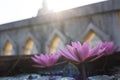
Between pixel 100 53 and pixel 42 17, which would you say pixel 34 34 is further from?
pixel 100 53

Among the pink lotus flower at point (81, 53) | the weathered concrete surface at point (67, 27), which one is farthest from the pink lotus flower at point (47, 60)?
the weathered concrete surface at point (67, 27)

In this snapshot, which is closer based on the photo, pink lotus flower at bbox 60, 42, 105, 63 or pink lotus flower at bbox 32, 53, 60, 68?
pink lotus flower at bbox 60, 42, 105, 63

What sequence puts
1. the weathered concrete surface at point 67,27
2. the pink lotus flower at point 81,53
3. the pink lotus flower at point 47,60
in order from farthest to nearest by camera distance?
the weathered concrete surface at point 67,27
the pink lotus flower at point 47,60
the pink lotus flower at point 81,53

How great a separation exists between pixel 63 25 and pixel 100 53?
A: 27.2ft

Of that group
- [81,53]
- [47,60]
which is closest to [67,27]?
[47,60]

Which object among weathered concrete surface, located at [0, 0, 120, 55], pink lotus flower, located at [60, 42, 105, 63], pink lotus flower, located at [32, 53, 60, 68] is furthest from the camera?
weathered concrete surface, located at [0, 0, 120, 55]

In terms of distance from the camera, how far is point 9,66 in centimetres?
252

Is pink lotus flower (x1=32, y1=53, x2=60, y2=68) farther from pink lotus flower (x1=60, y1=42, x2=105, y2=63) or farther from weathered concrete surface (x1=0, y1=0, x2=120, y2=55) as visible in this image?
weathered concrete surface (x1=0, y1=0, x2=120, y2=55)

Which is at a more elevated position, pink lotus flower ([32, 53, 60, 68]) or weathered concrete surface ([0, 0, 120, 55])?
weathered concrete surface ([0, 0, 120, 55])

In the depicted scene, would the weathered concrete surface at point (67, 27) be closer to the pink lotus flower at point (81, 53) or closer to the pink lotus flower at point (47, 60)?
the pink lotus flower at point (47, 60)

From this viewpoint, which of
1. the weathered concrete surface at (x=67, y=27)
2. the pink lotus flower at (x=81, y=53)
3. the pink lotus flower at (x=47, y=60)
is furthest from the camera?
the weathered concrete surface at (x=67, y=27)

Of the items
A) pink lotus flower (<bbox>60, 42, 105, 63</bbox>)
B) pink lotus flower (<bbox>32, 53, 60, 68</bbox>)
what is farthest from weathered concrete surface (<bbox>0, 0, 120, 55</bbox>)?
pink lotus flower (<bbox>60, 42, 105, 63</bbox>)

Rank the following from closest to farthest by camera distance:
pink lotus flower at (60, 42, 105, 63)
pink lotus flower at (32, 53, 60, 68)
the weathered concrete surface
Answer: pink lotus flower at (60, 42, 105, 63)
pink lotus flower at (32, 53, 60, 68)
the weathered concrete surface

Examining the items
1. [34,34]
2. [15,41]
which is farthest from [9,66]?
[15,41]
